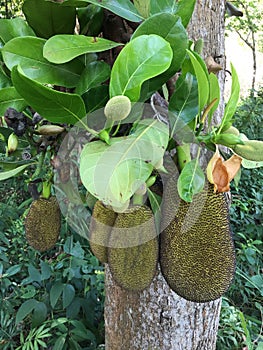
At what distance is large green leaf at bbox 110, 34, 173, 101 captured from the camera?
405 millimetres

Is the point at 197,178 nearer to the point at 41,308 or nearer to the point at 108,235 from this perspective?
the point at 108,235

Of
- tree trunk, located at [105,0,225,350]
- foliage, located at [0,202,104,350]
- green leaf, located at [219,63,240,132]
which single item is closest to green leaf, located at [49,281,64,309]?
foliage, located at [0,202,104,350]

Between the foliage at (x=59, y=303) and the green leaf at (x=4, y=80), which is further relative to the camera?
the foliage at (x=59, y=303)

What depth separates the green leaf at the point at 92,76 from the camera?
0.47 metres

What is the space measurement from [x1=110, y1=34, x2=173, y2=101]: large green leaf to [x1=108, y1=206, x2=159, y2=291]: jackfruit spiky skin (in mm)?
154

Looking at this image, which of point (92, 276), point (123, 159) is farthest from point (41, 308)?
point (123, 159)

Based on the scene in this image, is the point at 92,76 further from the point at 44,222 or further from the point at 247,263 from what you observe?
the point at 247,263

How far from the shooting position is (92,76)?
0.48m

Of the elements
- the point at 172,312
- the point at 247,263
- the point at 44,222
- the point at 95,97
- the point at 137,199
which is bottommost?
the point at 247,263

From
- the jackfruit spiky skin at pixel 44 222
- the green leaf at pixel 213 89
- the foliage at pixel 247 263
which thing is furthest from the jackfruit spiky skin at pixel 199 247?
the foliage at pixel 247 263

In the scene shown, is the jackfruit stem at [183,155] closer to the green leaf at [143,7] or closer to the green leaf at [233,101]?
the green leaf at [233,101]

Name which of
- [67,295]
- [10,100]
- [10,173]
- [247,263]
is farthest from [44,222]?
[247,263]

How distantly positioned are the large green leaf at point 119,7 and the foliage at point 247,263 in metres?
0.57

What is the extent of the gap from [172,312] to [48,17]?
0.58 m
